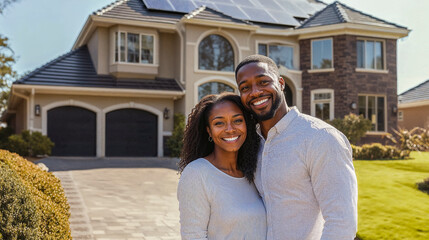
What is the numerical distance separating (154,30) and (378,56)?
35.6ft

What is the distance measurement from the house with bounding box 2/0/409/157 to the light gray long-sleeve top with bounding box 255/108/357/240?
1720 cm

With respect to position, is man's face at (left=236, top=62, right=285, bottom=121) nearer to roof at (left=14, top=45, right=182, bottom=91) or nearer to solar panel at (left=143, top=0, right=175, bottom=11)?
roof at (left=14, top=45, right=182, bottom=91)

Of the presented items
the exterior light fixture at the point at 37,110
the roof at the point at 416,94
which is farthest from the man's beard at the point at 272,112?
the roof at the point at 416,94

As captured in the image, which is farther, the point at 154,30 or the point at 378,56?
the point at 378,56

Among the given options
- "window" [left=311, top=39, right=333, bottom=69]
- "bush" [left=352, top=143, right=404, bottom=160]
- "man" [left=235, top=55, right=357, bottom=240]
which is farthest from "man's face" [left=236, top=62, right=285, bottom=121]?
"window" [left=311, top=39, right=333, bottom=69]

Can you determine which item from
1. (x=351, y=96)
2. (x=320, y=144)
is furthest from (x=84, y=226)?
(x=351, y=96)

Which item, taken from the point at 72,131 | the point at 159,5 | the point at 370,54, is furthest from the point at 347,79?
the point at 72,131

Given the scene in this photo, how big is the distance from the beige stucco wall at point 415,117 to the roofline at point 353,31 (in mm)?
6322

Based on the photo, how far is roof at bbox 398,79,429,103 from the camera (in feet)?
86.9

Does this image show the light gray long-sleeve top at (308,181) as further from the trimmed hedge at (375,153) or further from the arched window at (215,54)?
the arched window at (215,54)

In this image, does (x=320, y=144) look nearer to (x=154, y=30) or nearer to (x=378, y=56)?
(x=154, y=30)

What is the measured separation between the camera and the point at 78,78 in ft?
63.5

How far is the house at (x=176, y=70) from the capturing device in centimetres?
1917

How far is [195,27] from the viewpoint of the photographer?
19875 mm
